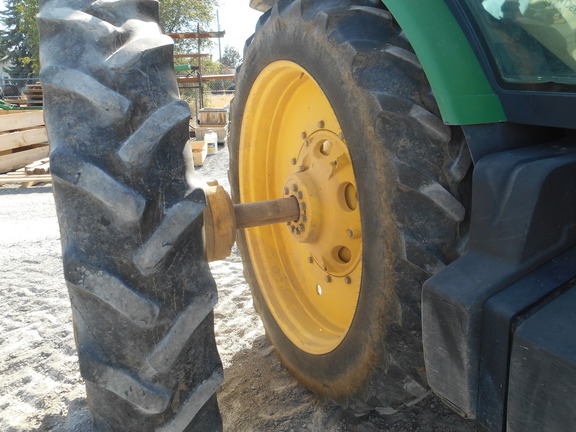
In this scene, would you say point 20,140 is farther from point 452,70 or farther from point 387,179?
point 452,70

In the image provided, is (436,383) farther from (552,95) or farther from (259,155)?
(259,155)

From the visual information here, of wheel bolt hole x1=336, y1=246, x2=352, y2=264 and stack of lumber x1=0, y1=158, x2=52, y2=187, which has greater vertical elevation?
wheel bolt hole x1=336, y1=246, x2=352, y2=264

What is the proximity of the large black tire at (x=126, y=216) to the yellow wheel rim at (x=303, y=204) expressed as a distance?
0.52 metres

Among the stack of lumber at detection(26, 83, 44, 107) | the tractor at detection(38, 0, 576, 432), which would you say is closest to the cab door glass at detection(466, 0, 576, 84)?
the tractor at detection(38, 0, 576, 432)

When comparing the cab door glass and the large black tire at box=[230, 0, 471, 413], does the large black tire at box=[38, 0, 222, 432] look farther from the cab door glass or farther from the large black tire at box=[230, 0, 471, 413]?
the cab door glass

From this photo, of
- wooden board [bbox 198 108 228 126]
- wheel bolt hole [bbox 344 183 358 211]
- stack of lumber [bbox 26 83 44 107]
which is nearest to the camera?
wheel bolt hole [bbox 344 183 358 211]

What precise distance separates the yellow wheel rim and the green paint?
0.51 m

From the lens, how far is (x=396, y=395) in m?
1.36

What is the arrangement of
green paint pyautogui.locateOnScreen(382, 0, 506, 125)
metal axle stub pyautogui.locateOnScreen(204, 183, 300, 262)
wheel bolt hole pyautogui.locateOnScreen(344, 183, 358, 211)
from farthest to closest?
wheel bolt hole pyautogui.locateOnScreen(344, 183, 358, 211)
metal axle stub pyautogui.locateOnScreen(204, 183, 300, 262)
green paint pyautogui.locateOnScreen(382, 0, 506, 125)

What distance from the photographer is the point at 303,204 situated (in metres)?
1.82

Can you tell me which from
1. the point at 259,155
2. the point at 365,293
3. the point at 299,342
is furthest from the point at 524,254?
the point at 259,155

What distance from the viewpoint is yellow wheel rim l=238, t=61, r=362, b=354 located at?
5.78 feet

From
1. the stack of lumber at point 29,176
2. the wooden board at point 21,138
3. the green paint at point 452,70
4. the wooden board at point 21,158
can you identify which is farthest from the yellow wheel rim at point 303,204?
the wooden board at point 21,138

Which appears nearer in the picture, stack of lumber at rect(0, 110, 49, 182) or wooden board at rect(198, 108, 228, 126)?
stack of lumber at rect(0, 110, 49, 182)
